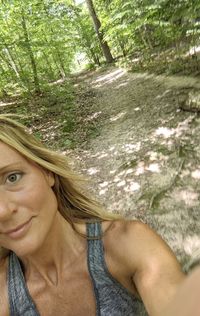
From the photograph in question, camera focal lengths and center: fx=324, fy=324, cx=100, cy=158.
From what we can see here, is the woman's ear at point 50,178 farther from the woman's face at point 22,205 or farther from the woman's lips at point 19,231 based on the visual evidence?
the woman's lips at point 19,231

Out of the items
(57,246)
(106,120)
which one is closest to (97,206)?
(57,246)

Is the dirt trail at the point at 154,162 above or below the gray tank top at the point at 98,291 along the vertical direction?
below

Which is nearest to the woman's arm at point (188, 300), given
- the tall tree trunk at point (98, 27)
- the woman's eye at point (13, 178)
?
the woman's eye at point (13, 178)

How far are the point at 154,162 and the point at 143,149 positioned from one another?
627 millimetres

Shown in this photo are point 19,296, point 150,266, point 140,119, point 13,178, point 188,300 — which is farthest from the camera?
point 140,119

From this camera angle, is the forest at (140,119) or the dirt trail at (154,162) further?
the forest at (140,119)

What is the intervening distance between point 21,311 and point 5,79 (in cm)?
1086

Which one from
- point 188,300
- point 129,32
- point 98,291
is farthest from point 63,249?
point 129,32

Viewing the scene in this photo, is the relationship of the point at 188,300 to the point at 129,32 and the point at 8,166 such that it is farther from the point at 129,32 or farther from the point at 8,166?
the point at 129,32

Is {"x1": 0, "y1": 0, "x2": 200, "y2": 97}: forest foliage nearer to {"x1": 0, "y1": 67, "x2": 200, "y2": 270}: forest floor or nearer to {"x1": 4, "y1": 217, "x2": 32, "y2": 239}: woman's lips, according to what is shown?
{"x1": 0, "y1": 67, "x2": 200, "y2": 270}: forest floor

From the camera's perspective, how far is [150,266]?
1.51 metres

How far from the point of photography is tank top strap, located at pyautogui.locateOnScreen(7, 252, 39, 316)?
5.74 feet

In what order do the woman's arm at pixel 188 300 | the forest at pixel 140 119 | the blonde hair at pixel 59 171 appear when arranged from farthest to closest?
the forest at pixel 140 119 < the blonde hair at pixel 59 171 < the woman's arm at pixel 188 300

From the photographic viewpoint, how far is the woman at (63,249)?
60.8 inches
